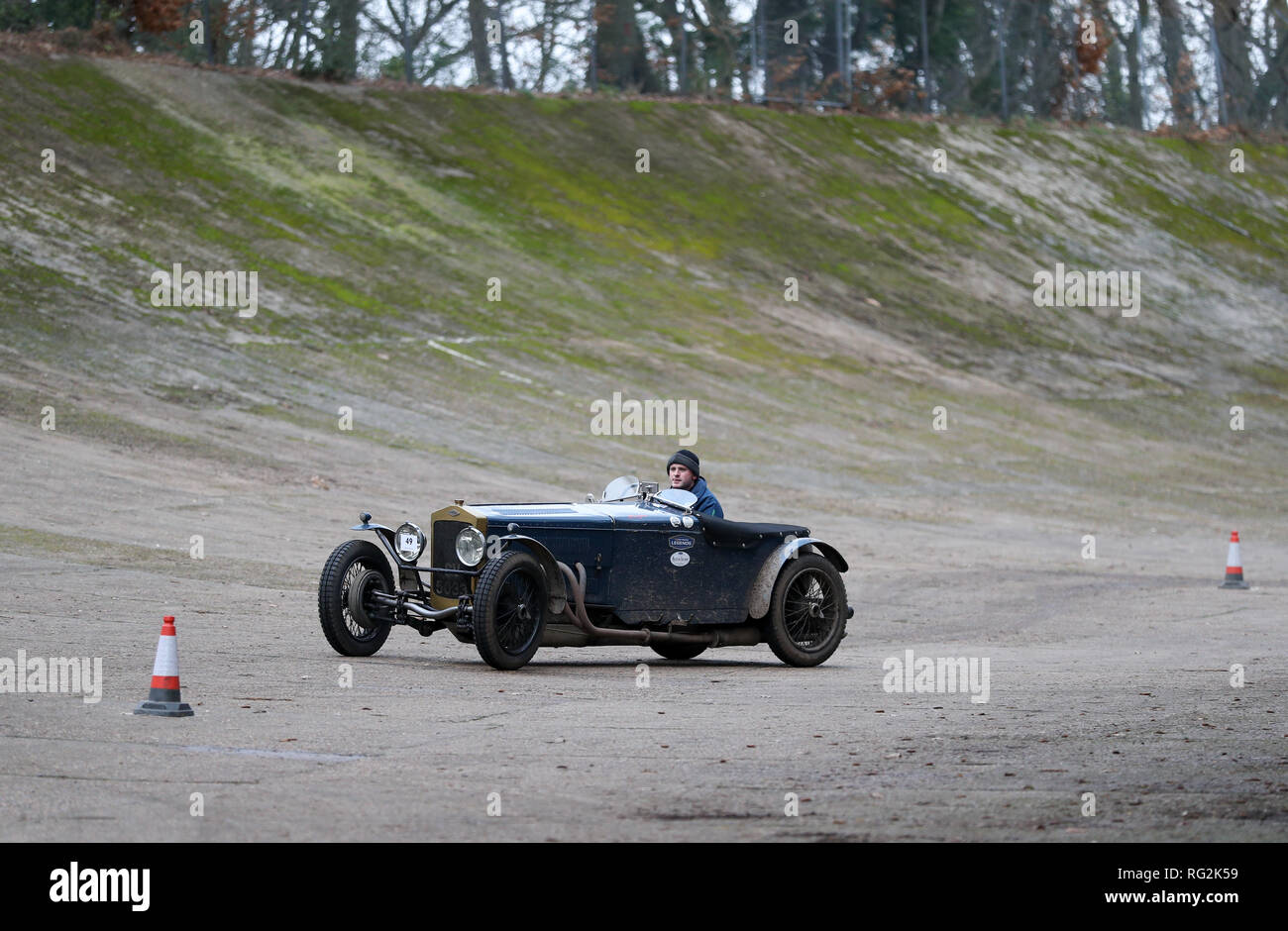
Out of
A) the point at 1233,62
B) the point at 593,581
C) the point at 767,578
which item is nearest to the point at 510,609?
the point at 593,581

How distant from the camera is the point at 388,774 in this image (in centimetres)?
780

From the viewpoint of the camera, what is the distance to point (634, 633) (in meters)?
12.7

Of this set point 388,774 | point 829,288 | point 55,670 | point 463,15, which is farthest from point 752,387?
point 388,774

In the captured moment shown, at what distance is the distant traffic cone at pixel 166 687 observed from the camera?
9297mm

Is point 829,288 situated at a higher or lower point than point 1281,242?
lower

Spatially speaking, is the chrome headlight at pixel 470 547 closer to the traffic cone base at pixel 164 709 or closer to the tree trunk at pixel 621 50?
the traffic cone base at pixel 164 709

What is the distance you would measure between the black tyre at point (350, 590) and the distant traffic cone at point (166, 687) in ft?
A: 9.41

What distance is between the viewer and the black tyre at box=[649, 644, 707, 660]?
13547 mm

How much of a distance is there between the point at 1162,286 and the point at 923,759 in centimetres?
4897

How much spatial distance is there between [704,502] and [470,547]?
221 cm

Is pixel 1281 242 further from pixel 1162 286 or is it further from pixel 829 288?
pixel 829 288

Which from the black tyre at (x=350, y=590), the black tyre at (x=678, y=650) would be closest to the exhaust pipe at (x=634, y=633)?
the black tyre at (x=678, y=650)

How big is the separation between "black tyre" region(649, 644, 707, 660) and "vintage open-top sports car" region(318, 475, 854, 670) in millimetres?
39
